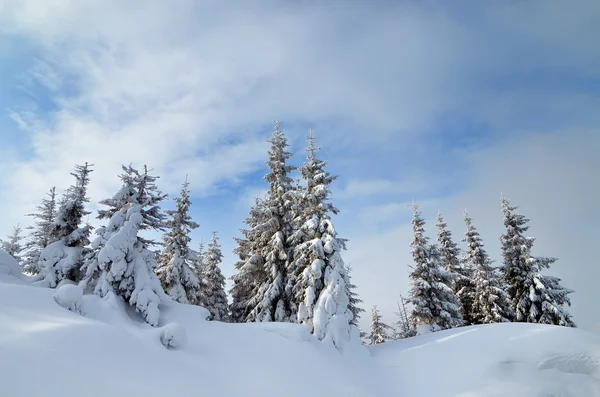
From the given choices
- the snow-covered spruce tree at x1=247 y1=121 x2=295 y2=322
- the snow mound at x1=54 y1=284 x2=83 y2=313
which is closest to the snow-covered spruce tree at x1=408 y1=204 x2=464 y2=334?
the snow-covered spruce tree at x1=247 y1=121 x2=295 y2=322

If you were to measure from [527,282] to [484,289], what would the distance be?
136 inches

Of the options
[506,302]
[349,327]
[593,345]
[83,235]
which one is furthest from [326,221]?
[506,302]

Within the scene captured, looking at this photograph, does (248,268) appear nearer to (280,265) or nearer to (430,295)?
(280,265)

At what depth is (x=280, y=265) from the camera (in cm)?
2034

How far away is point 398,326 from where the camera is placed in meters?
55.5

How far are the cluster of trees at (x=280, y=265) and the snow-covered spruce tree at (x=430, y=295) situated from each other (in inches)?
3.0

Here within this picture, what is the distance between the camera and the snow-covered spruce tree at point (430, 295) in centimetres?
2209

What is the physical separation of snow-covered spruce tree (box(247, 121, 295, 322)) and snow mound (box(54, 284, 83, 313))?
36.5ft

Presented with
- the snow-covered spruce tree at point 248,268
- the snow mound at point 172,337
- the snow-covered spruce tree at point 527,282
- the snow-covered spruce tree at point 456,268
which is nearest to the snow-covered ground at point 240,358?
the snow mound at point 172,337

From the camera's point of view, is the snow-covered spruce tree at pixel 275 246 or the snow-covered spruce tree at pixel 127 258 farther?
the snow-covered spruce tree at pixel 275 246

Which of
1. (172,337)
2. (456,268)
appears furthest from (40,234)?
(456,268)

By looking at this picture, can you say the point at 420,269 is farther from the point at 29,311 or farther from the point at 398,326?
the point at 398,326

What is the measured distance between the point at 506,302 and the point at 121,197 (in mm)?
30729

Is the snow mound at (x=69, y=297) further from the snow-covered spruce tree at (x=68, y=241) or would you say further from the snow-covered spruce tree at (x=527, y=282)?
the snow-covered spruce tree at (x=527, y=282)
